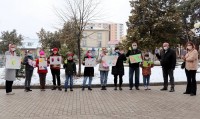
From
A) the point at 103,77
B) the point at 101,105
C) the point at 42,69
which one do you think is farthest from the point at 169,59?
the point at 42,69

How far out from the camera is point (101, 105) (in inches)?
404

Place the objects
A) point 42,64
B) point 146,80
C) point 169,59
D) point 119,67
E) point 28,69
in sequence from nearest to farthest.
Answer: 1. point 169,59
2. point 28,69
3. point 119,67
4. point 42,64
5. point 146,80

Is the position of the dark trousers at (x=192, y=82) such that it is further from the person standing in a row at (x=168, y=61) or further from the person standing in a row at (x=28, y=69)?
the person standing in a row at (x=28, y=69)

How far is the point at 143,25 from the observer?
1497 inches

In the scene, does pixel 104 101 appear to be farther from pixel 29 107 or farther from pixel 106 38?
pixel 106 38

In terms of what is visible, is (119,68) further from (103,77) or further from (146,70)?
(146,70)

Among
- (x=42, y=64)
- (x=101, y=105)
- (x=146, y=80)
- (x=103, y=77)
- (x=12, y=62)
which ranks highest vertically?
Result: (x=12, y=62)

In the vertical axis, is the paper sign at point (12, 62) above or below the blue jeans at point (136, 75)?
above

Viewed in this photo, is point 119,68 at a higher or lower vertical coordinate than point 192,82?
higher

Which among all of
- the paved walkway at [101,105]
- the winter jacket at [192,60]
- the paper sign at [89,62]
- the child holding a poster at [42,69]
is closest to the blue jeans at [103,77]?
the paper sign at [89,62]

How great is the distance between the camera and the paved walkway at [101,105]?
8641 millimetres

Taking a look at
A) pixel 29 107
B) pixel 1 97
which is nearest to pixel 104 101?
pixel 29 107

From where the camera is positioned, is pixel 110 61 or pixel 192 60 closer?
pixel 192 60

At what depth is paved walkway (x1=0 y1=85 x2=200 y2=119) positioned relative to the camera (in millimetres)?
8641
